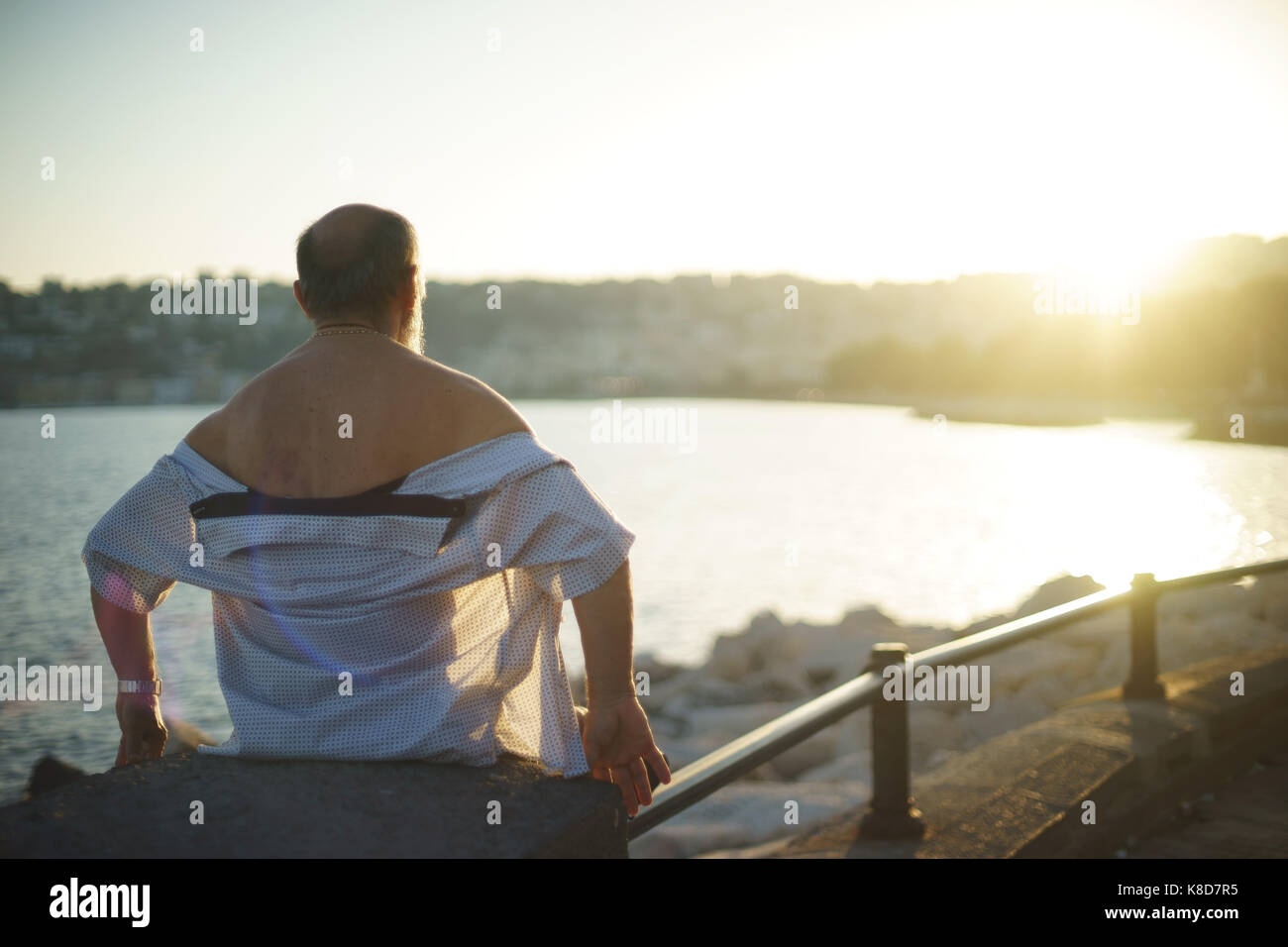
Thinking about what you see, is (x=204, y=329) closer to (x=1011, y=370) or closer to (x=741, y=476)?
(x=741, y=476)

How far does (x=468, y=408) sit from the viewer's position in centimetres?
192

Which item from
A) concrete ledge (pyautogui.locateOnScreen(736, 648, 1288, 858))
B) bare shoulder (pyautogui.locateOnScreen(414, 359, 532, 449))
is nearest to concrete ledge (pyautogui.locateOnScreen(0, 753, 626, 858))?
bare shoulder (pyautogui.locateOnScreen(414, 359, 532, 449))

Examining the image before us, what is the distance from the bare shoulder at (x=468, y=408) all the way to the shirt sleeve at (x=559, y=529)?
0.36ft

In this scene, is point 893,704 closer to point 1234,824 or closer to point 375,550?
point 1234,824

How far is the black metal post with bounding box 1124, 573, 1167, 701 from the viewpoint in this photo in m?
5.19

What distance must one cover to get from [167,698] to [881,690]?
17.7 metres

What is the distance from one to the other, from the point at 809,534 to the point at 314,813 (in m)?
40.2

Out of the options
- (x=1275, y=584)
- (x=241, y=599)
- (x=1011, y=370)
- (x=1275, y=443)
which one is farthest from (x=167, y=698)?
(x=1011, y=370)

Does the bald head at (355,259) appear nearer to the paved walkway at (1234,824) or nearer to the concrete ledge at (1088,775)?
the concrete ledge at (1088,775)

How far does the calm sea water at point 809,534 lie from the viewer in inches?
795

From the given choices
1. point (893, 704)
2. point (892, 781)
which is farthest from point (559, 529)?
point (892, 781)

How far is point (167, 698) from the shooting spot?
18.5 m

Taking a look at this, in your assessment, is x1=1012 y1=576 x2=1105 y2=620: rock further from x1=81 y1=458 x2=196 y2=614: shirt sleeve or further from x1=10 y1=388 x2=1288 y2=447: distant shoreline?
x1=10 y1=388 x2=1288 y2=447: distant shoreline

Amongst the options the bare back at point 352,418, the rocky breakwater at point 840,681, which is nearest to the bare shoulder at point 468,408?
the bare back at point 352,418
